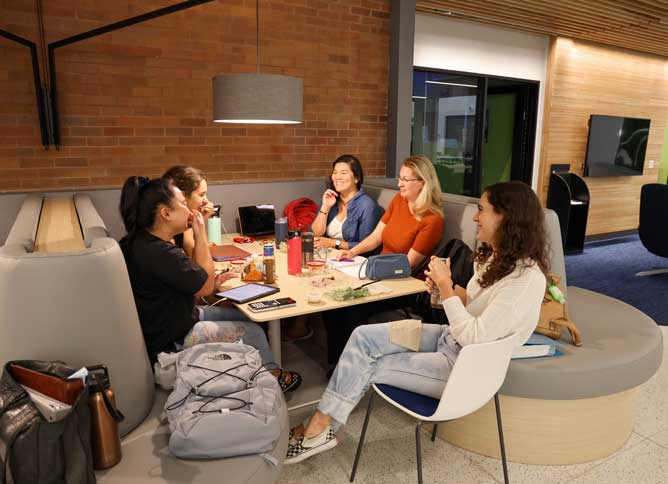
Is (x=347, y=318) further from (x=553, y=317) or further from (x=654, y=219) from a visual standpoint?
(x=654, y=219)

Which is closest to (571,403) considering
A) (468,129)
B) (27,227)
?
(27,227)

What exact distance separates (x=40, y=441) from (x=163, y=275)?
0.95m

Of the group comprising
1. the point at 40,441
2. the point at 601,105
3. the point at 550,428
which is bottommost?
the point at 550,428

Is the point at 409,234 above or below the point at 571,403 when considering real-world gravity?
above

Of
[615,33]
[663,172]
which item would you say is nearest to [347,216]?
[615,33]

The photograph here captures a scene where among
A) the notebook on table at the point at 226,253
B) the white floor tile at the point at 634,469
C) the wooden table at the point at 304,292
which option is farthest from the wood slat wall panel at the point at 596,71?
the white floor tile at the point at 634,469

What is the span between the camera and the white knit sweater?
6.38ft

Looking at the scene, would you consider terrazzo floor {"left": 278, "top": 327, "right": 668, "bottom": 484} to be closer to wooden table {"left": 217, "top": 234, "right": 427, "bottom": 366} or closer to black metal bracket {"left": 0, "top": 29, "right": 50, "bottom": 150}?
wooden table {"left": 217, "top": 234, "right": 427, "bottom": 366}

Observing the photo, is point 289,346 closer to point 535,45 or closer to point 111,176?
point 111,176

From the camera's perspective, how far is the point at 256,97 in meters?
2.76

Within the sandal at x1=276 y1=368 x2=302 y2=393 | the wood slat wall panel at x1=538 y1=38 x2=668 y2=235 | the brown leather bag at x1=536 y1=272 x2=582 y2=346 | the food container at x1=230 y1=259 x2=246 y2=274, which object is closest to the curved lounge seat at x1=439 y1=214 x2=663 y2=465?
the brown leather bag at x1=536 y1=272 x2=582 y2=346

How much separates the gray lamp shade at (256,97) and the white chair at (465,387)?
1.62 meters

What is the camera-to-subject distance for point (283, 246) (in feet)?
11.3

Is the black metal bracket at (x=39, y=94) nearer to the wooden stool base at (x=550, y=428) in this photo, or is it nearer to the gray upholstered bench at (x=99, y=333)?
the gray upholstered bench at (x=99, y=333)
